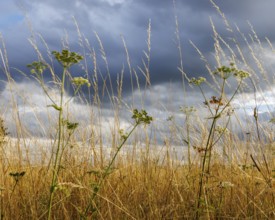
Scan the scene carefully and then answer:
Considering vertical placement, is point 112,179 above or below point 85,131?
below

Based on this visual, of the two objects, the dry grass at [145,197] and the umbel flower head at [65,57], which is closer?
the umbel flower head at [65,57]

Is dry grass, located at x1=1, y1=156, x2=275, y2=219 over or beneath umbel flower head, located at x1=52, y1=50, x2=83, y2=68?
beneath

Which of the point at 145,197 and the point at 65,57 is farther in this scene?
the point at 145,197

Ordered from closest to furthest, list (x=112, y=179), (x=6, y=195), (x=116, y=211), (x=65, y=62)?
(x=65, y=62), (x=116, y=211), (x=6, y=195), (x=112, y=179)

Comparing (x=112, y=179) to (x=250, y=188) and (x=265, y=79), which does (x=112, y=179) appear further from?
(x=265, y=79)

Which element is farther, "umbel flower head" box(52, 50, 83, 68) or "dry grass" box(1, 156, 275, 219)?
"dry grass" box(1, 156, 275, 219)

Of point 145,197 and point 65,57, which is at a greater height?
point 65,57

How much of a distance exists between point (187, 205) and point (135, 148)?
1.14m

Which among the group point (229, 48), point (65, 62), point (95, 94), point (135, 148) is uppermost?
point (229, 48)

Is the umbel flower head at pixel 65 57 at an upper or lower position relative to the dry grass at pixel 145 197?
upper

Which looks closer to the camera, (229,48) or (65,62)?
(65,62)

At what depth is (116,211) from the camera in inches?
91.1

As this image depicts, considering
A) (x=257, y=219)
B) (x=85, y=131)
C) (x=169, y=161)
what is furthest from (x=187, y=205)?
(x=85, y=131)

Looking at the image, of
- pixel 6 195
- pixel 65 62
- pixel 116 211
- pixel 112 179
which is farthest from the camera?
pixel 112 179
